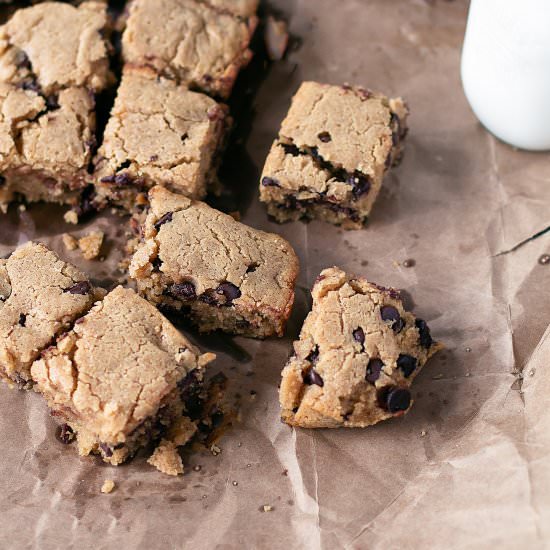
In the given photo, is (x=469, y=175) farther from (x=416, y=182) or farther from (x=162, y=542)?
(x=162, y=542)

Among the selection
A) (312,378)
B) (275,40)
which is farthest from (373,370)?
(275,40)

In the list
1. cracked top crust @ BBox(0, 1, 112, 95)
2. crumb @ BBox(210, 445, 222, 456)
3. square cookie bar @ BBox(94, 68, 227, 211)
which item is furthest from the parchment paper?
cracked top crust @ BBox(0, 1, 112, 95)

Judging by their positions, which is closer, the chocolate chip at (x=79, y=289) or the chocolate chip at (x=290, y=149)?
the chocolate chip at (x=79, y=289)

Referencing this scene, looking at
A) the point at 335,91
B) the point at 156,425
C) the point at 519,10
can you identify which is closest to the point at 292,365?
the point at 156,425

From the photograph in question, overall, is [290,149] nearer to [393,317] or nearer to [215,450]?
[393,317]

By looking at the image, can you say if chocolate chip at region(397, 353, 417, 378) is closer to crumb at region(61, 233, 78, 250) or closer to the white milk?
the white milk

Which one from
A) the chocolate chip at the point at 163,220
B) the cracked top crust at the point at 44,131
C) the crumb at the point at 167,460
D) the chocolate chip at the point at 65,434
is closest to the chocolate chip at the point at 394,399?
the crumb at the point at 167,460

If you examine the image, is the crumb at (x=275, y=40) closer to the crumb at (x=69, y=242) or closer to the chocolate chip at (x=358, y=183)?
the chocolate chip at (x=358, y=183)
